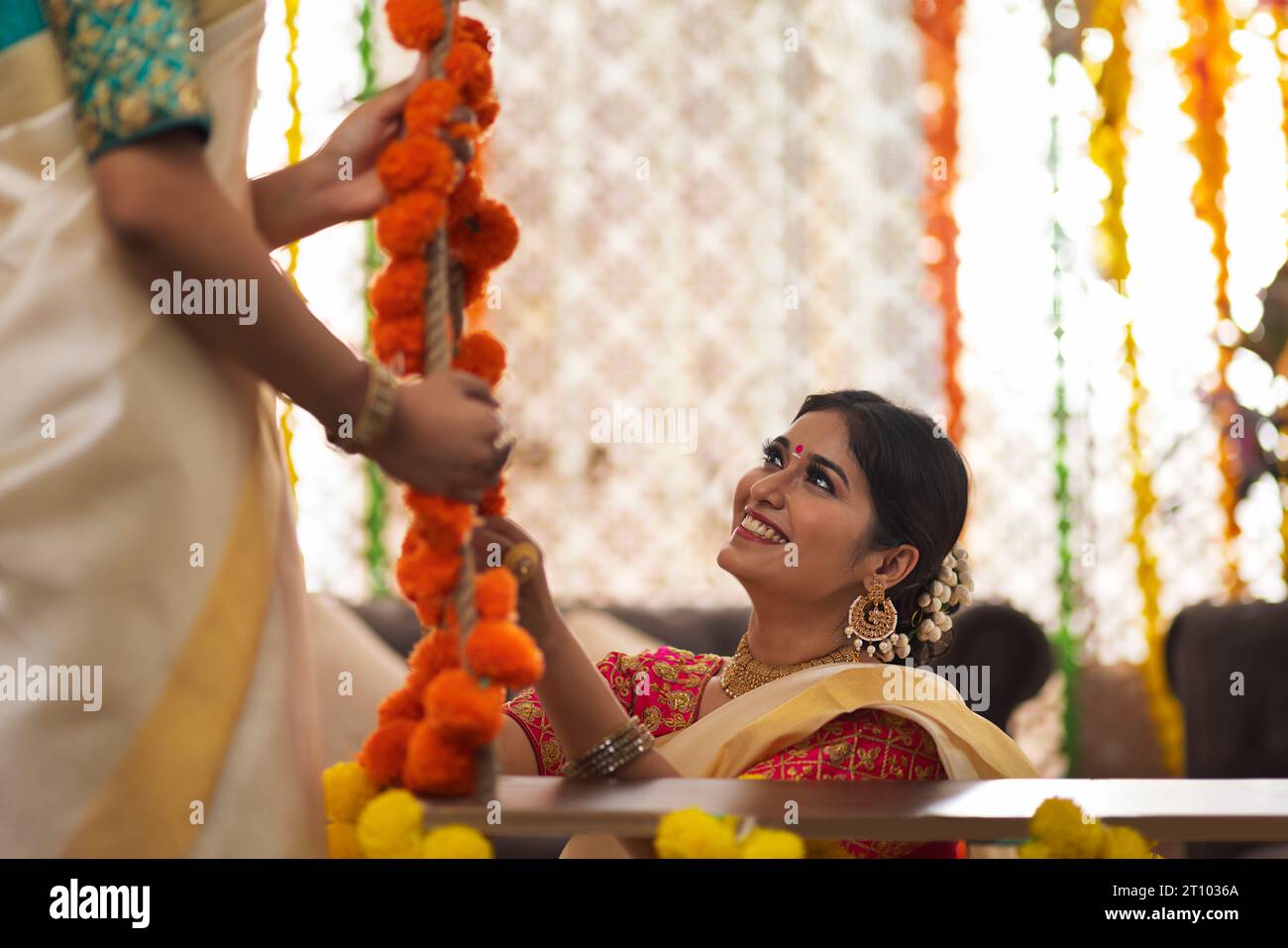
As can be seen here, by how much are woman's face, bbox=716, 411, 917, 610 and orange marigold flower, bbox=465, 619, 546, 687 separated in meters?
0.90

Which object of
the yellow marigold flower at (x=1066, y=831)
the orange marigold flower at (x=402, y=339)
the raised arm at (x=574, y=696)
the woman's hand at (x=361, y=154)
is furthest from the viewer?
the raised arm at (x=574, y=696)

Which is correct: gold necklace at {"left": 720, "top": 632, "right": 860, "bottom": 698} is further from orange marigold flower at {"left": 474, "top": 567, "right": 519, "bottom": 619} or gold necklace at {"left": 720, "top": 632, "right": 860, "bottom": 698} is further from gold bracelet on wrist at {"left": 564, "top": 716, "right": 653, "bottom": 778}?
orange marigold flower at {"left": 474, "top": 567, "right": 519, "bottom": 619}

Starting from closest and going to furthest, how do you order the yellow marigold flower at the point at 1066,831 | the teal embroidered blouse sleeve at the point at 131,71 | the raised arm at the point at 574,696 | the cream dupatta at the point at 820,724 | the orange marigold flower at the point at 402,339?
the teal embroidered blouse sleeve at the point at 131,71 → the yellow marigold flower at the point at 1066,831 → the orange marigold flower at the point at 402,339 → the raised arm at the point at 574,696 → the cream dupatta at the point at 820,724

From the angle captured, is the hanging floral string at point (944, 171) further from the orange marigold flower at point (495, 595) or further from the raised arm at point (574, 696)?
the orange marigold flower at point (495, 595)

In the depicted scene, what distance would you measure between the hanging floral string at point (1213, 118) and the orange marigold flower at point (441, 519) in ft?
11.0

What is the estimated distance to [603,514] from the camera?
3936 mm

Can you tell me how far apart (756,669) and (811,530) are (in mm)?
237

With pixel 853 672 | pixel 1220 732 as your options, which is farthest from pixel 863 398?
pixel 1220 732

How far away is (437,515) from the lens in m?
1.12

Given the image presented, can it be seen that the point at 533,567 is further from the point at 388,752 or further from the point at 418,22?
the point at 418,22

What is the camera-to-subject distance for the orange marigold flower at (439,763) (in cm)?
109

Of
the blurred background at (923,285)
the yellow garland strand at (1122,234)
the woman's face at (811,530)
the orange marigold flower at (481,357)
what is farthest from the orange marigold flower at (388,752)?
the yellow garland strand at (1122,234)

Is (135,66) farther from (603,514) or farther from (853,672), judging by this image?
(603,514)

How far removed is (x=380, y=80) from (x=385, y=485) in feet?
4.04
